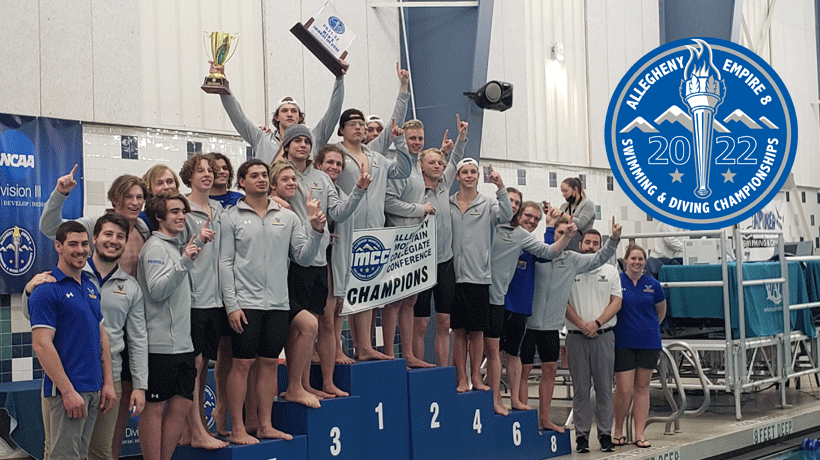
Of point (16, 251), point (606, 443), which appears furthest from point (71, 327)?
point (606, 443)

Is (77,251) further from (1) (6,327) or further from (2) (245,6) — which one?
(2) (245,6)

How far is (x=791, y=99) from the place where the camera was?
53.2 ft

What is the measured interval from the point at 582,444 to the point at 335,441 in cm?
251

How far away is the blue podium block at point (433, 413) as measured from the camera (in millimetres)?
6203

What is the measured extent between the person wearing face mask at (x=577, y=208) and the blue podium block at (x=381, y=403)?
2253 mm

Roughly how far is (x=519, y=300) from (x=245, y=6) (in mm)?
4047

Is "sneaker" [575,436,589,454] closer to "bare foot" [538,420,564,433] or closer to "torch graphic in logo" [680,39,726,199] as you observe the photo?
"bare foot" [538,420,564,433]

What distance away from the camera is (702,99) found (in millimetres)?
10945

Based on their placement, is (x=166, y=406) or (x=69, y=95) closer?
(x=166, y=406)

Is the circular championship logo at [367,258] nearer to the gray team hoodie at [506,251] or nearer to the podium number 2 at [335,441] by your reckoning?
the gray team hoodie at [506,251]

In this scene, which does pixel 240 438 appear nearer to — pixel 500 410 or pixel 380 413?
pixel 380 413

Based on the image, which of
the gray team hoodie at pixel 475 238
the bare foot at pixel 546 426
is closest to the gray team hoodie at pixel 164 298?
the gray team hoodie at pixel 475 238

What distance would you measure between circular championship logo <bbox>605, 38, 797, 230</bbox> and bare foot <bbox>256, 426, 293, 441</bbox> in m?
6.71

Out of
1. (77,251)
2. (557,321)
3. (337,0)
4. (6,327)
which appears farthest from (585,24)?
(77,251)
